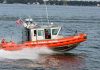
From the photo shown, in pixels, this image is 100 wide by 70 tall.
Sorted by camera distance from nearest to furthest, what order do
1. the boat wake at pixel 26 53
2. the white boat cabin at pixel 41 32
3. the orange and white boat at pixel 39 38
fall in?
the boat wake at pixel 26 53, the orange and white boat at pixel 39 38, the white boat cabin at pixel 41 32

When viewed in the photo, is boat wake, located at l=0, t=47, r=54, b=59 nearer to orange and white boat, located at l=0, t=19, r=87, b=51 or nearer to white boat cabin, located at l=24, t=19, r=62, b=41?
orange and white boat, located at l=0, t=19, r=87, b=51

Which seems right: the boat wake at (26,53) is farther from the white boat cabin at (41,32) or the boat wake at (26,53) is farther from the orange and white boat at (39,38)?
the white boat cabin at (41,32)

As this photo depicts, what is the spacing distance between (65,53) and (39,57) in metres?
3.37

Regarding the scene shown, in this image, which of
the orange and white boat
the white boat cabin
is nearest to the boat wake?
the orange and white boat

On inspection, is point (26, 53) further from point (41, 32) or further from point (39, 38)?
point (41, 32)

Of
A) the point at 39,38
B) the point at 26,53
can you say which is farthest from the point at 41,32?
the point at 26,53

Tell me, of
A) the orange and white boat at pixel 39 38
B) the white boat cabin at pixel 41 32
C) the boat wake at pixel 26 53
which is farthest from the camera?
the white boat cabin at pixel 41 32

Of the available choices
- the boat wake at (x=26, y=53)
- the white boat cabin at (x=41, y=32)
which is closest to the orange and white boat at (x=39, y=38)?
the white boat cabin at (x=41, y=32)

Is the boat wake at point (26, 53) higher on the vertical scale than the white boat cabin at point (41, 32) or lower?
lower

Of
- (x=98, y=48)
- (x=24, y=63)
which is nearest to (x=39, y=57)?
(x=24, y=63)

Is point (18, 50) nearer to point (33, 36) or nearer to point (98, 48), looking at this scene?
point (33, 36)

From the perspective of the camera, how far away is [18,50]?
39312 millimetres

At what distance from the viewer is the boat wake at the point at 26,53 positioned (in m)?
38.8

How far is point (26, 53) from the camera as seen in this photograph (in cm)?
3956
